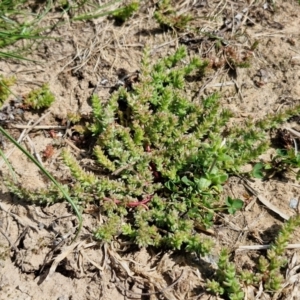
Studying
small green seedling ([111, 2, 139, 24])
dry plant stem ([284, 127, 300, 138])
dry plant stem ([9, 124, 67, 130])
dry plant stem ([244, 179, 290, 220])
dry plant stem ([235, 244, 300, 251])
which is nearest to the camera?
dry plant stem ([235, 244, 300, 251])

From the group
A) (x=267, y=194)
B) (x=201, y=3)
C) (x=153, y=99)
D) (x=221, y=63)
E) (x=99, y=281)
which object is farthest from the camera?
(x=201, y=3)

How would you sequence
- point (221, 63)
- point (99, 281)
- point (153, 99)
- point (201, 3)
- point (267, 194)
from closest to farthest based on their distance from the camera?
point (99, 281) → point (267, 194) → point (153, 99) → point (221, 63) → point (201, 3)

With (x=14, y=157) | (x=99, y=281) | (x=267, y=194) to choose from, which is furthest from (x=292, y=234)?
(x=14, y=157)

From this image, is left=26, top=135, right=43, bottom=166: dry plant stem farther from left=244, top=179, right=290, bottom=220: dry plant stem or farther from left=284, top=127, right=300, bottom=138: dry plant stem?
left=284, top=127, right=300, bottom=138: dry plant stem

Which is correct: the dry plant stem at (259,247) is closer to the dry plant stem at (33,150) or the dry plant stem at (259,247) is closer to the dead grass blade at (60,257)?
the dead grass blade at (60,257)

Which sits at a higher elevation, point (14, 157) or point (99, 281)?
point (14, 157)

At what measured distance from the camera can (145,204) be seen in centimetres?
297

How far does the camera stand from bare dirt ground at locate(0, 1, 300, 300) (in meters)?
2.83

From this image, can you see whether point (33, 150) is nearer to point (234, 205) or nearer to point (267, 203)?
point (234, 205)

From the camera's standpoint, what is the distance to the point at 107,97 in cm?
346

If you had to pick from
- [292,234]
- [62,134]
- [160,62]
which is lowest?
[292,234]

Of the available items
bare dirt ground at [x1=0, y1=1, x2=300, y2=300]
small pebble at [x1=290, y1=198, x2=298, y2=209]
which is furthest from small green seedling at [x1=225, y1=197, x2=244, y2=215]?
small pebble at [x1=290, y1=198, x2=298, y2=209]

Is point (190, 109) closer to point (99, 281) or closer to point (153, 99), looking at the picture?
point (153, 99)

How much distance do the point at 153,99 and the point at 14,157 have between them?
1.00 meters
